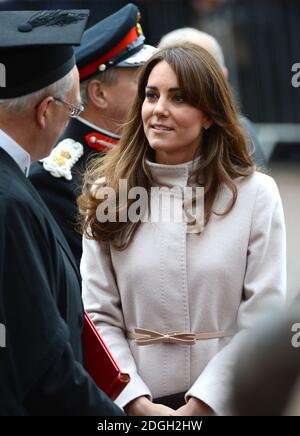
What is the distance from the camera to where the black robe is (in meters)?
2.87

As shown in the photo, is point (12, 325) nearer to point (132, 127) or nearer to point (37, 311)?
point (37, 311)

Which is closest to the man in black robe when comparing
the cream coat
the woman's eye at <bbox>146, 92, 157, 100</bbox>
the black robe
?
the black robe

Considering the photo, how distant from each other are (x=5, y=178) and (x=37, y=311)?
384mm

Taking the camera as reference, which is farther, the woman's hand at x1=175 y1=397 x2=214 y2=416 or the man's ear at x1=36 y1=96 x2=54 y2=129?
the woman's hand at x1=175 y1=397 x2=214 y2=416

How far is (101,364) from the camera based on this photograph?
3.38 metres

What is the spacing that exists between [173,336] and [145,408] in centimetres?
25

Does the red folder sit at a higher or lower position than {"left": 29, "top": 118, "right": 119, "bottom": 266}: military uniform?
lower

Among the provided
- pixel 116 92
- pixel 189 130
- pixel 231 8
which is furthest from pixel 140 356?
pixel 231 8

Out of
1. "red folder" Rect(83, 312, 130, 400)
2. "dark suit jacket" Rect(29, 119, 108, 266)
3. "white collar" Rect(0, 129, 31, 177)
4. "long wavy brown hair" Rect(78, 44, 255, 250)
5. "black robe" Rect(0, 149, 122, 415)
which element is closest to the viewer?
"black robe" Rect(0, 149, 122, 415)

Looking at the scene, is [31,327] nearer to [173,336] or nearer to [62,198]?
[173,336]

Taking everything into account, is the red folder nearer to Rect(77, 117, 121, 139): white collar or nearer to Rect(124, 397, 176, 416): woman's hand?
Rect(124, 397, 176, 416): woman's hand

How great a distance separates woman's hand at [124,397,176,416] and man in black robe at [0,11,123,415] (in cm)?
40

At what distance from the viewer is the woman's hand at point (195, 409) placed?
345 centimetres
